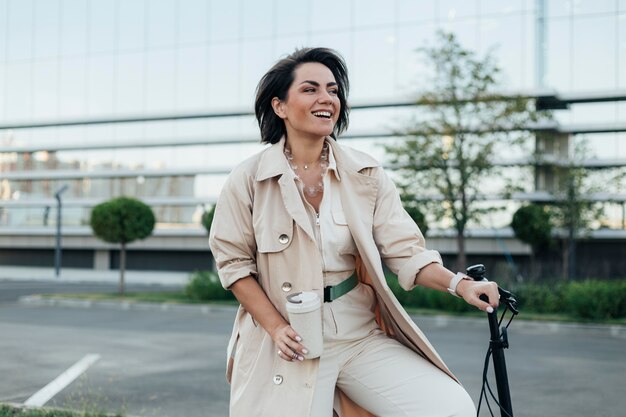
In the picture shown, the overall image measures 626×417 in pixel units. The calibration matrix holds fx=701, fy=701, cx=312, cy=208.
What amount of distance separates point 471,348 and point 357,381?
8.03 metres

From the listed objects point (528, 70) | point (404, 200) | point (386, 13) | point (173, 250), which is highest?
point (386, 13)

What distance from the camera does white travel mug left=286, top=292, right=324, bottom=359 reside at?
8.03 feet

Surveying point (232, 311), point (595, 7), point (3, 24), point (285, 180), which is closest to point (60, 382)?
point (285, 180)

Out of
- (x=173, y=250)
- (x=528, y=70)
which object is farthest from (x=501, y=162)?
(x=173, y=250)

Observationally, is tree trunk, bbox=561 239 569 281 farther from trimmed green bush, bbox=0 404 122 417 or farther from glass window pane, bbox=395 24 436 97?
trimmed green bush, bbox=0 404 122 417

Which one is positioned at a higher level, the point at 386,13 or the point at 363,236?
the point at 386,13

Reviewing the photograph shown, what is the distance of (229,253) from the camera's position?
2.71 meters

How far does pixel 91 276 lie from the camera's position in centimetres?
3775

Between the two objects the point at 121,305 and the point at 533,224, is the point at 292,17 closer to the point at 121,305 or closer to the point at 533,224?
the point at 533,224

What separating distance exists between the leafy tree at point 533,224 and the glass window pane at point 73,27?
28.7m

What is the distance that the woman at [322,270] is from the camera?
2.56 meters

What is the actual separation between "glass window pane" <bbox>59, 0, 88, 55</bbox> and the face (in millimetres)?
43339

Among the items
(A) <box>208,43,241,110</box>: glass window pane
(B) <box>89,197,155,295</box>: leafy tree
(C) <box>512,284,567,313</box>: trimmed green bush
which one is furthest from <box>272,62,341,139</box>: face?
(A) <box>208,43,241,110</box>: glass window pane

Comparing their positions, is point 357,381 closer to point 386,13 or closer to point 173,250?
point 386,13
